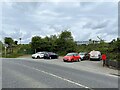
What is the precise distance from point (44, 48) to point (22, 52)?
1100 cm

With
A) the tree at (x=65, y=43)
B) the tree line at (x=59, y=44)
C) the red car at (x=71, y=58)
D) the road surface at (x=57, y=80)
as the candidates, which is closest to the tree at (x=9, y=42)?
the tree line at (x=59, y=44)

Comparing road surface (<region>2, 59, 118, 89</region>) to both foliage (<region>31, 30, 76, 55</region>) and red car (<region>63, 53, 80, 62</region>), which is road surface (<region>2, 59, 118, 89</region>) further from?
foliage (<region>31, 30, 76, 55</region>)

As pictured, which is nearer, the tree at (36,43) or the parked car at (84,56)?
the parked car at (84,56)

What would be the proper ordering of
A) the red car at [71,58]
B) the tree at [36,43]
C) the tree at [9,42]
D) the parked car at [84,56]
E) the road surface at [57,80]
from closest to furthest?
the road surface at [57,80]
the red car at [71,58]
the parked car at [84,56]
the tree at [36,43]
the tree at [9,42]

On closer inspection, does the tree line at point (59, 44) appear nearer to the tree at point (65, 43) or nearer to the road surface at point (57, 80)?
the tree at point (65, 43)

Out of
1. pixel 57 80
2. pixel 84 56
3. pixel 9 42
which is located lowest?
pixel 57 80

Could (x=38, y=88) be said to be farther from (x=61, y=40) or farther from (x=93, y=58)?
(x=61, y=40)

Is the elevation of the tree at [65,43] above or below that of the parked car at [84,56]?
above

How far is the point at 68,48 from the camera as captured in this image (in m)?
71.4

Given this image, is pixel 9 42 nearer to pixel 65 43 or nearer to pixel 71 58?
pixel 65 43

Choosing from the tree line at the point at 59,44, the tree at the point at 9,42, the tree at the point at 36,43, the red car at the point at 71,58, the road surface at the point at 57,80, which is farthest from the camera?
the tree at the point at 9,42

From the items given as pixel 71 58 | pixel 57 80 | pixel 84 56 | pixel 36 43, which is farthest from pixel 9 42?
pixel 57 80

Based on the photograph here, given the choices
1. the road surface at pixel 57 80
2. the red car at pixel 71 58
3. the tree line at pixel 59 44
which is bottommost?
the road surface at pixel 57 80

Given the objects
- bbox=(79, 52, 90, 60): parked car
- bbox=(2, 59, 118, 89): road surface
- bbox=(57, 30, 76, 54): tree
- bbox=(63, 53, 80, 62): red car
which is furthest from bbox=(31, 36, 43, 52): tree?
bbox=(2, 59, 118, 89): road surface
